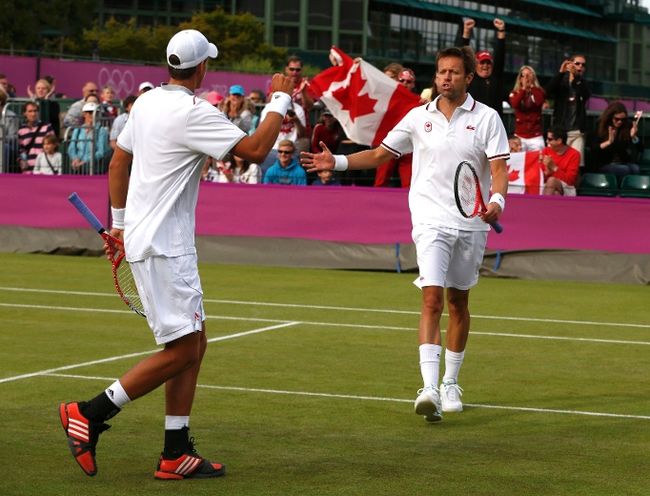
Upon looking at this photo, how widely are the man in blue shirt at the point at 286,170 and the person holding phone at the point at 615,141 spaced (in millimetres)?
4691

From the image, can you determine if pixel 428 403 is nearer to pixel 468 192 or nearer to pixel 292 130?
pixel 468 192

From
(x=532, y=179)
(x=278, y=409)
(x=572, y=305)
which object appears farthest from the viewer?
(x=532, y=179)

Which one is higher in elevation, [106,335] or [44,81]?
[44,81]

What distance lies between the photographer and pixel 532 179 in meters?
20.0

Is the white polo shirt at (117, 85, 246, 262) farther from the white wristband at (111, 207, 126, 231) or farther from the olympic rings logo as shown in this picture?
the olympic rings logo

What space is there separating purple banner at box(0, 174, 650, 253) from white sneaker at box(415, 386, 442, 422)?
10140 mm

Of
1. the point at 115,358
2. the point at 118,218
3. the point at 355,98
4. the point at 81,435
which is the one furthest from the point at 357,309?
the point at 81,435

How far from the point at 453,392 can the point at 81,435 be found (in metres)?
3.11

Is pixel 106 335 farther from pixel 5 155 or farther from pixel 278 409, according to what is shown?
pixel 5 155

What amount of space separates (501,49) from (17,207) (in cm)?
765

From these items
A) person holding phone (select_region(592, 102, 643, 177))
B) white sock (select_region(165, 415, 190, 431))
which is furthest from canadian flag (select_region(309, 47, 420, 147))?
white sock (select_region(165, 415, 190, 431))

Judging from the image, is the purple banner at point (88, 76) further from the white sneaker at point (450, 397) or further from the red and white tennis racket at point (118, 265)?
the red and white tennis racket at point (118, 265)

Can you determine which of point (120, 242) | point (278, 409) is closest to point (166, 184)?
point (120, 242)

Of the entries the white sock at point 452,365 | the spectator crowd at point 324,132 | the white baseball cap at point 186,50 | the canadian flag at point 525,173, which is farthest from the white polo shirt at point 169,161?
the canadian flag at point 525,173
